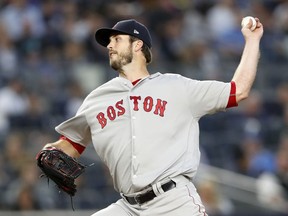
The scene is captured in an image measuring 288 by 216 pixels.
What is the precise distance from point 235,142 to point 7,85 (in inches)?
122

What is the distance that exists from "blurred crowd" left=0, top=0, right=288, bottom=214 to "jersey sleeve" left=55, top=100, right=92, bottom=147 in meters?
3.83

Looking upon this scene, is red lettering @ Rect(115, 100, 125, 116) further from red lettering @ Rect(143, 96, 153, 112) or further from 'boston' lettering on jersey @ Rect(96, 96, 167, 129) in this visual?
red lettering @ Rect(143, 96, 153, 112)

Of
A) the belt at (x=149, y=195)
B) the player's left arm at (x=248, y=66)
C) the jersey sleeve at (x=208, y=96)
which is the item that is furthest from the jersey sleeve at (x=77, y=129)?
the player's left arm at (x=248, y=66)

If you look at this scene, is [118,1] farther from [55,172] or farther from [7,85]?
[55,172]

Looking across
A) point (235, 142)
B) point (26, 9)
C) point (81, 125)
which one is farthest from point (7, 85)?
point (81, 125)

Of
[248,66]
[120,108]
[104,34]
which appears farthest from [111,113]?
[248,66]

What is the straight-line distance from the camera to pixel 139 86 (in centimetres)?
671

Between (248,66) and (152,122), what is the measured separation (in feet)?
2.43

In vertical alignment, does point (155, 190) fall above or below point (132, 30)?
below

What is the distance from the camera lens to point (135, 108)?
6.62 meters

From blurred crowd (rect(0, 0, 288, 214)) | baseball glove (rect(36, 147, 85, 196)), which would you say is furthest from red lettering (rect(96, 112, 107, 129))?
blurred crowd (rect(0, 0, 288, 214))

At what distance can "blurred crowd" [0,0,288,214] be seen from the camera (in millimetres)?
11570

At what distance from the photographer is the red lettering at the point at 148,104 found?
6.58 meters

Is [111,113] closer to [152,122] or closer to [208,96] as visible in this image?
[152,122]
